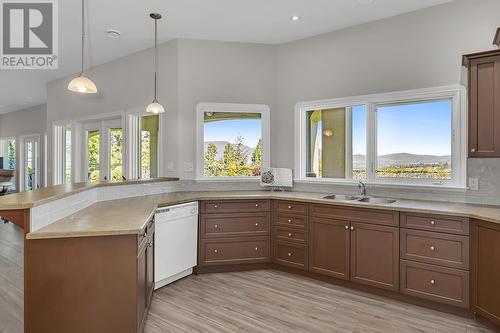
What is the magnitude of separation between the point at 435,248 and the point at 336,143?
1.73 meters

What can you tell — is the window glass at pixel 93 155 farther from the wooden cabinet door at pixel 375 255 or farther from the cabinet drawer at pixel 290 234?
the wooden cabinet door at pixel 375 255

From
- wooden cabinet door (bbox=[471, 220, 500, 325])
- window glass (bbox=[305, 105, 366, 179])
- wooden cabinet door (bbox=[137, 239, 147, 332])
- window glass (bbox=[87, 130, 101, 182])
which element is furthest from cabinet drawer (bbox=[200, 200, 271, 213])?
window glass (bbox=[87, 130, 101, 182])

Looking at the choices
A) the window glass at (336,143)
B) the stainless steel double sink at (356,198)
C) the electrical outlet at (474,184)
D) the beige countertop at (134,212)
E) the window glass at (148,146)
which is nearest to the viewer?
the beige countertop at (134,212)

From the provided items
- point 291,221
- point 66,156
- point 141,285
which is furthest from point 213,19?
point 66,156

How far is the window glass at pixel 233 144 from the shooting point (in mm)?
4305

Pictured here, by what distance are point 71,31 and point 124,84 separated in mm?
1075

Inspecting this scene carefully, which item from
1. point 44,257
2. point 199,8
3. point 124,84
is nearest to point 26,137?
point 124,84

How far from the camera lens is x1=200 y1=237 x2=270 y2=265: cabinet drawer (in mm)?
3605

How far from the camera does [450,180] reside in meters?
3.23

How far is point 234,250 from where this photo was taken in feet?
12.0

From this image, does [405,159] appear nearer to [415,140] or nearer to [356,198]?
[415,140]

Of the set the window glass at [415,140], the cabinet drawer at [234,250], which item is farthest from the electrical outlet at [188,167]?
the window glass at [415,140]

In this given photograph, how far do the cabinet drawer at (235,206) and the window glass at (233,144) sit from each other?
710 mm

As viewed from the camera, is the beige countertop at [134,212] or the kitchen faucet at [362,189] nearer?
the beige countertop at [134,212]
